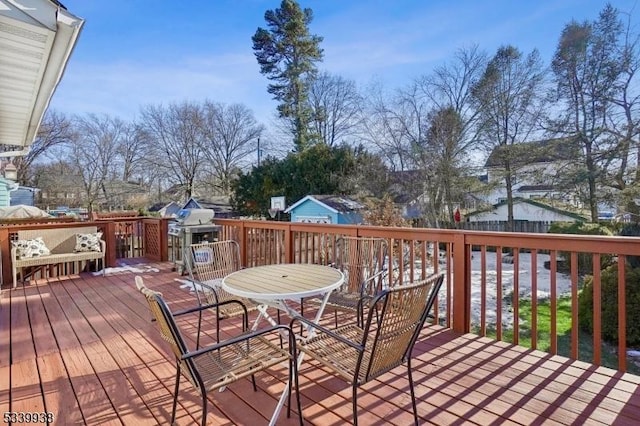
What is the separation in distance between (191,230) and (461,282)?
4.40 m

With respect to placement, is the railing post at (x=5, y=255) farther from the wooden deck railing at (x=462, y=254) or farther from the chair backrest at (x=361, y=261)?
the chair backrest at (x=361, y=261)

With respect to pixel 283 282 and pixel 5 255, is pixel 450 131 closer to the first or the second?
pixel 283 282

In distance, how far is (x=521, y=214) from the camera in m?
16.8

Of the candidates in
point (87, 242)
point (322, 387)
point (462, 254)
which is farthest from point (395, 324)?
point (87, 242)

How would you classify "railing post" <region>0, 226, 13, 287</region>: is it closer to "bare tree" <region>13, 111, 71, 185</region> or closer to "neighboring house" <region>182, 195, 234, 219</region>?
"neighboring house" <region>182, 195, 234, 219</region>

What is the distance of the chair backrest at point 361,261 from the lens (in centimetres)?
342

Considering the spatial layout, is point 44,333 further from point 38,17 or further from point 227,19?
point 227,19

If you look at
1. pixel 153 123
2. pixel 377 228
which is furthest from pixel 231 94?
pixel 377 228

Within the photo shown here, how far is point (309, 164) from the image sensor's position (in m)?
17.8

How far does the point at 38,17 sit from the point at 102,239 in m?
5.56

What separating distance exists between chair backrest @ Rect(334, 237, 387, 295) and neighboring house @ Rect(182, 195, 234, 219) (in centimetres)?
1587

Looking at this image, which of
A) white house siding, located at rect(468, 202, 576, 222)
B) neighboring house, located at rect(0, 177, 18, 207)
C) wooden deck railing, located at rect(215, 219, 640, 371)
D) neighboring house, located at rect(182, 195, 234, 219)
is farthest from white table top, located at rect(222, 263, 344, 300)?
neighboring house, located at rect(182, 195, 234, 219)

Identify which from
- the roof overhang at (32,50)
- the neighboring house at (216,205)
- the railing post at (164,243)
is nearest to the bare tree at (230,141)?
the neighboring house at (216,205)

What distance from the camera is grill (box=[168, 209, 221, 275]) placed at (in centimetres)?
598
